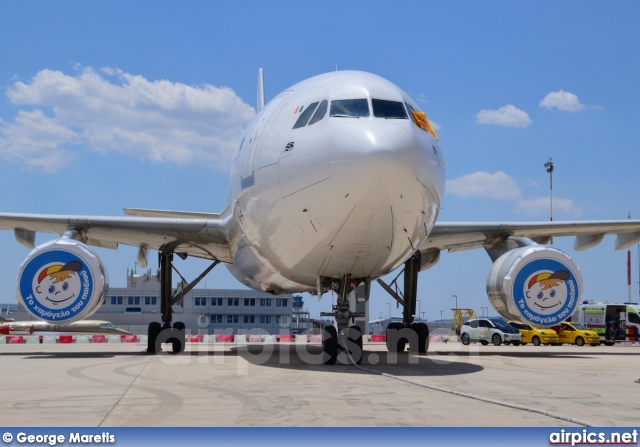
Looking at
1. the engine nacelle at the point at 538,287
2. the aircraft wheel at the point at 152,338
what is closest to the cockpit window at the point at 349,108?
the engine nacelle at the point at 538,287

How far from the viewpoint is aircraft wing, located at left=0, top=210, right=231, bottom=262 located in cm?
1655

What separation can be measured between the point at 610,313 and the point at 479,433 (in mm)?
35563

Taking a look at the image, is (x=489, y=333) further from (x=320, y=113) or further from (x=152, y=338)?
(x=320, y=113)

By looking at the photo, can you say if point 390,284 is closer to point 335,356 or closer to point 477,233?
point 477,233

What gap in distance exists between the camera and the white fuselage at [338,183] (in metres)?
10.4

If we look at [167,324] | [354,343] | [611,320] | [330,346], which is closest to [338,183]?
[330,346]

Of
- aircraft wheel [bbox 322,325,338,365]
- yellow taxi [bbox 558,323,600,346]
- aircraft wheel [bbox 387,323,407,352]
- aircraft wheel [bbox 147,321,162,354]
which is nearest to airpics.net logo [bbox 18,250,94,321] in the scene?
aircraft wheel [bbox 147,321,162,354]

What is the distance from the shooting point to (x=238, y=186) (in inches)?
529

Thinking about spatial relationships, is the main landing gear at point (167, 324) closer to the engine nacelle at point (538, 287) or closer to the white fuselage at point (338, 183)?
the white fuselage at point (338, 183)

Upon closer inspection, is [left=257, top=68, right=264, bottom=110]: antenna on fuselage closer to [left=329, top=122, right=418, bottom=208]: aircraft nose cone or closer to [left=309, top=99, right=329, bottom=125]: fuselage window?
[left=309, top=99, right=329, bottom=125]: fuselage window

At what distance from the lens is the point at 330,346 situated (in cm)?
1239

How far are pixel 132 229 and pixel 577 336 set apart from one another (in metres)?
22.4

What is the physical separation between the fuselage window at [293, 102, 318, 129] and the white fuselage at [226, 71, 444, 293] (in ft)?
0.26

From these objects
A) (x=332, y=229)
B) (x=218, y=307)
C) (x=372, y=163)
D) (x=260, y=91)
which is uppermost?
(x=260, y=91)
